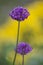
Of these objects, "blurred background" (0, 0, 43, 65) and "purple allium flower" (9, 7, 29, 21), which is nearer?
"purple allium flower" (9, 7, 29, 21)

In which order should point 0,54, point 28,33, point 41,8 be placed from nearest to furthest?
1. point 0,54
2. point 28,33
3. point 41,8

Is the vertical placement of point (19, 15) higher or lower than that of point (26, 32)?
higher

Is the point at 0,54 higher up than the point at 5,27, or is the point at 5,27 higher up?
the point at 5,27

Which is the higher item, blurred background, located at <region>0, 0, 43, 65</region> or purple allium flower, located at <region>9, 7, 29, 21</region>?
purple allium flower, located at <region>9, 7, 29, 21</region>

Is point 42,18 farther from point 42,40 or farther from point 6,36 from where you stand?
point 6,36

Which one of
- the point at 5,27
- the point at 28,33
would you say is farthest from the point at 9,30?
the point at 28,33

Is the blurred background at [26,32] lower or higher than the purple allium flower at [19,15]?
lower

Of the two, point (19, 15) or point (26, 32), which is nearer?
point (19, 15)

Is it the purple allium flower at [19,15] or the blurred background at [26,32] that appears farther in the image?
the blurred background at [26,32]
